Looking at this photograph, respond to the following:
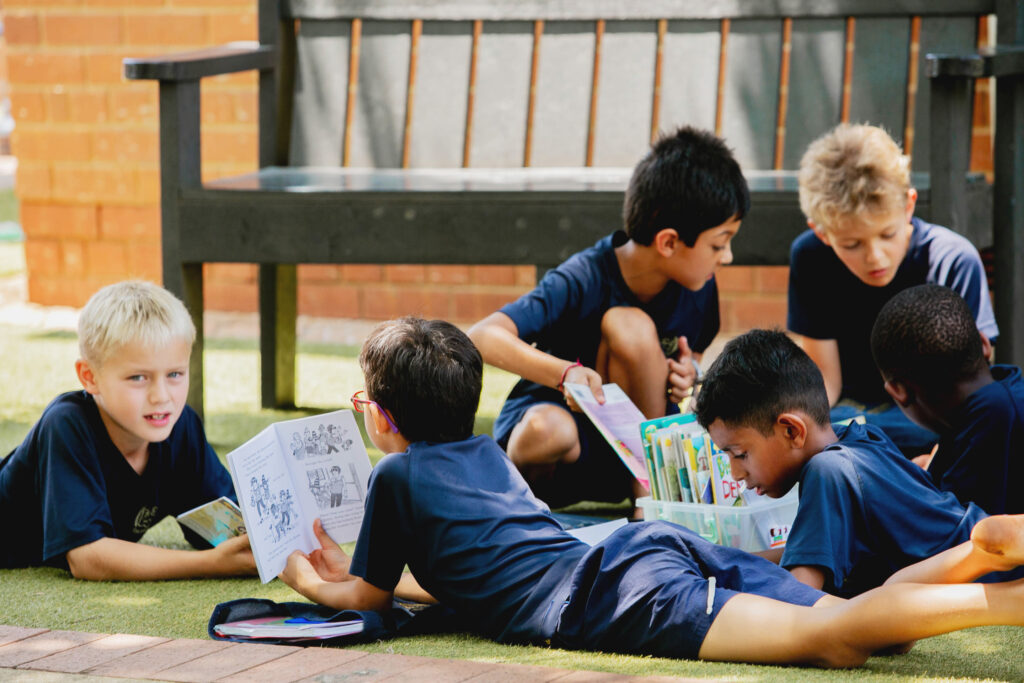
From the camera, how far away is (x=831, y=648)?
2.11 m

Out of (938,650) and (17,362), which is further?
(17,362)

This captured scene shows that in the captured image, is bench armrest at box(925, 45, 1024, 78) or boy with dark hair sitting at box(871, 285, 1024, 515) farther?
bench armrest at box(925, 45, 1024, 78)

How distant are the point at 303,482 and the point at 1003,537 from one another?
4.30 feet

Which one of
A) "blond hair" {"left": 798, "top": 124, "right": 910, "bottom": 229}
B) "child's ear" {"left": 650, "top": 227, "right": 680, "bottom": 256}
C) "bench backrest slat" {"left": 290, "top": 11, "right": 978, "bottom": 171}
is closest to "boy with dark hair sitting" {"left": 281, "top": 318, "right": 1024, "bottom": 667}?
"child's ear" {"left": 650, "top": 227, "right": 680, "bottom": 256}

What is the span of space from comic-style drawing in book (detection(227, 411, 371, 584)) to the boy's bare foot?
47.4 inches

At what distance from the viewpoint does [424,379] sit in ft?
7.89

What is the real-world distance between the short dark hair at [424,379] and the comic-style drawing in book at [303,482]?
24 centimetres

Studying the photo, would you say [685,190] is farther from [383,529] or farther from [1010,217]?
[383,529]

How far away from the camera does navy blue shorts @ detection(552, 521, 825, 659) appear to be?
2.19 metres

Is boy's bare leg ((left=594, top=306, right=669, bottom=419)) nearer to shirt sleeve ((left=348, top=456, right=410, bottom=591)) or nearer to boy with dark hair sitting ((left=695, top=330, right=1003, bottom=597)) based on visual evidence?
boy with dark hair sitting ((left=695, top=330, right=1003, bottom=597))

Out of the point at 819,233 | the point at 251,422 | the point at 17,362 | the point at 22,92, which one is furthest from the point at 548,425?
the point at 22,92

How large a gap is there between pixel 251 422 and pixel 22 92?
2857 mm

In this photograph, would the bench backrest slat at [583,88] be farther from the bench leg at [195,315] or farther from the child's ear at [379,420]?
the child's ear at [379,420]

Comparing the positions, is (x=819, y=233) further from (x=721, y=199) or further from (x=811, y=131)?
(x=811, y=131)
